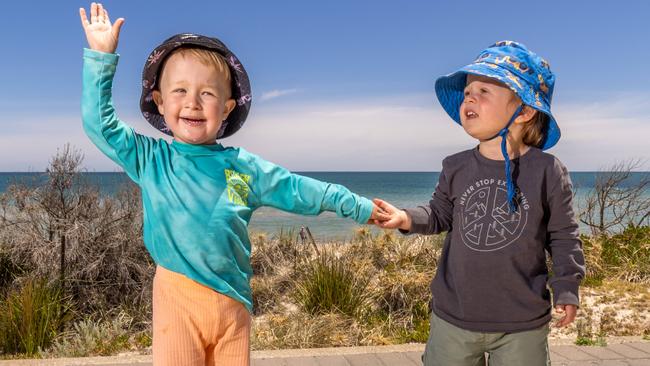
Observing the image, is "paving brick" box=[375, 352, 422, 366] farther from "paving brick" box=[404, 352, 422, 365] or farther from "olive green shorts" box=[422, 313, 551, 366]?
"olive green shorts" box=[422, 313, 551, 366]

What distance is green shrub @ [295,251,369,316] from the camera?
5.80m

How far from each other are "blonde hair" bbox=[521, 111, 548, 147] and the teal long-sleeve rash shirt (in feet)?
3.43

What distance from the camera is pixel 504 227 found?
2.43 meters

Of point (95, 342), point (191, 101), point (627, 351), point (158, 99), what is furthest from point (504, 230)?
point (95, 342)

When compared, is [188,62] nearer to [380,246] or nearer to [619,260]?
[380,246]

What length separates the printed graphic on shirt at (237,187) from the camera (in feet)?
7.41

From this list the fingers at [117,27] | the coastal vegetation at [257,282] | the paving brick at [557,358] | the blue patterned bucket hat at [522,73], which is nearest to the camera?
the fingers at [117,27]

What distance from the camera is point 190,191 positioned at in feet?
7.21

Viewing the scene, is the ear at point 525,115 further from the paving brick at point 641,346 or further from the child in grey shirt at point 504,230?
the paving brick at point 641,346

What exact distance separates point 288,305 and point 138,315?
1717mm

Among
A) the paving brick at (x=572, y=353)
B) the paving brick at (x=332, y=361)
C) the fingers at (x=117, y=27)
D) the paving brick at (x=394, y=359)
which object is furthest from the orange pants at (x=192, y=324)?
the paving brick at (x=572, y=353)

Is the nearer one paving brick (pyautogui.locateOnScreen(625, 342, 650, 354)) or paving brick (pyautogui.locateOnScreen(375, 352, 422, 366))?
paving brick (pyautogui.locateOnScreen(375, 352, 422, 366))

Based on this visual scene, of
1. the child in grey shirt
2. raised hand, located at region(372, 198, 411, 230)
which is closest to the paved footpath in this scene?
the child in grey shirt

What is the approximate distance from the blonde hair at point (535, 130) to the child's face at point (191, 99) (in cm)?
131
